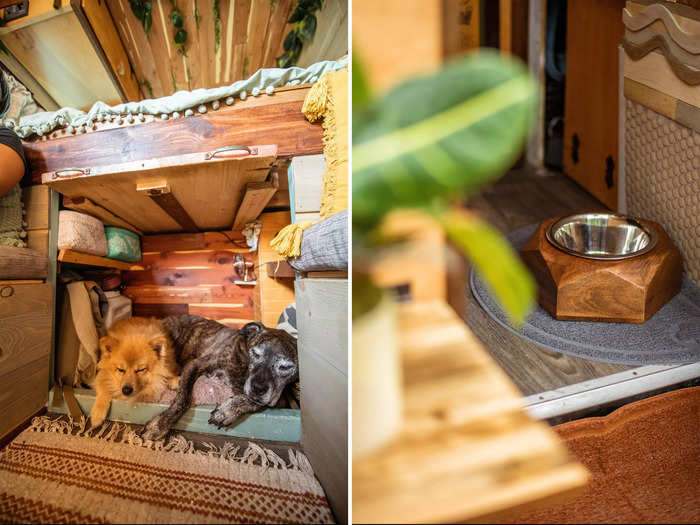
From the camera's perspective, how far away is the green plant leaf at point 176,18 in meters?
0.48

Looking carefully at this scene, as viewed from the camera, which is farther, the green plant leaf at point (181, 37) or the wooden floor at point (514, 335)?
the wooden floor at point (514, 335)

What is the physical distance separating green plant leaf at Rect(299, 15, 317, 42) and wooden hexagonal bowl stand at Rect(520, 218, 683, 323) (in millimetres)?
857

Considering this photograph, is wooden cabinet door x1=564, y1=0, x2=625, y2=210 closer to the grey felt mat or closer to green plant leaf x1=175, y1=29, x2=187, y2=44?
the grey felt mat

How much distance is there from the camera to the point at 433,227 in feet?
0.88

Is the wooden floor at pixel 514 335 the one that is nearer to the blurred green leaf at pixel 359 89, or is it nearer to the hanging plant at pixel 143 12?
the blurred green leaf at pixel 359 89

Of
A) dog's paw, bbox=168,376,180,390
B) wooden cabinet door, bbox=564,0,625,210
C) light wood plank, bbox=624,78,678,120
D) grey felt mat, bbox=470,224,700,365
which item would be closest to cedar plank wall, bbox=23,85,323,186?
dog's paw, bbox=168,376,180,390

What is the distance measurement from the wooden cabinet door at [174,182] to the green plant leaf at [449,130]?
31cm

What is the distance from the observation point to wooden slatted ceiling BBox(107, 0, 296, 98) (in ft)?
1.58

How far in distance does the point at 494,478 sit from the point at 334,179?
31 cm

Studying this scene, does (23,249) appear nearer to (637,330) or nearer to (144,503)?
(144,503)

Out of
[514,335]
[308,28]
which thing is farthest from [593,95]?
[308,28]

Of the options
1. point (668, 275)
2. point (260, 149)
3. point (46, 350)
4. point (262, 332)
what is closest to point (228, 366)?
point (262, 332)

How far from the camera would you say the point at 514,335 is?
1.09 metres

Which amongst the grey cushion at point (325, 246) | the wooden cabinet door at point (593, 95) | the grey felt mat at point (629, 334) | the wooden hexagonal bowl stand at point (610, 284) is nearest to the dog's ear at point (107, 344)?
the grey cushion at point (325, 246)
